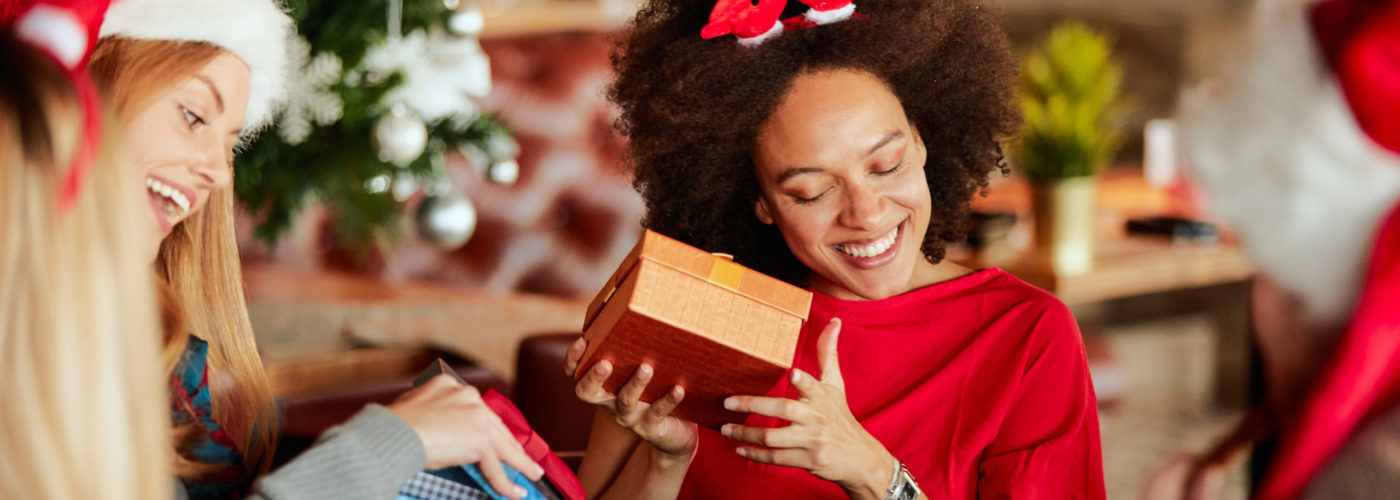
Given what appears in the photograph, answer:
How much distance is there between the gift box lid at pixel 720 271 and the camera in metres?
1.05

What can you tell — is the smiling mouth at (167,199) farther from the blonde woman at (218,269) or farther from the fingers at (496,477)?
the fingers at (496,477)

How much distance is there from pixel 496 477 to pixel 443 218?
1.11 m

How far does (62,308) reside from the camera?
31.0 inches

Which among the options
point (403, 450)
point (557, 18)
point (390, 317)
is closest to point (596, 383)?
point (403, 450)

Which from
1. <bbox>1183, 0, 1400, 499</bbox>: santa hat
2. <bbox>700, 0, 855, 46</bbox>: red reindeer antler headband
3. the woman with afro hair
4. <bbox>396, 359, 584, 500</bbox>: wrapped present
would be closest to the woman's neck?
the woman with afro hair

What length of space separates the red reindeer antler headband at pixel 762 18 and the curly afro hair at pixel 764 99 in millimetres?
11

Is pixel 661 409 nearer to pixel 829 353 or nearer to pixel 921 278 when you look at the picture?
pixel 829 353

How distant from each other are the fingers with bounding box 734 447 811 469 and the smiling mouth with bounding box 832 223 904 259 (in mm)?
276

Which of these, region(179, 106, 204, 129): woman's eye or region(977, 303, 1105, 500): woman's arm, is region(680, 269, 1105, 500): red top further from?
region(179, 106, 204, 129): woman's eye

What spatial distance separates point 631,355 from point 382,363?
113cm

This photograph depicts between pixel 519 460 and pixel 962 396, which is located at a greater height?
pixel 519 460

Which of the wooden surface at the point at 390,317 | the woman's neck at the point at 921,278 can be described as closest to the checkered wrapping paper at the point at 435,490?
the woman's neck at the point at 921,278

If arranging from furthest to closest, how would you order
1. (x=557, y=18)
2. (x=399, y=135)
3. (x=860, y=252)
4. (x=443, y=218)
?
(x=557, y=18) < (x=443, y=218) < (x=399, y=135) < (x=860, y=252)

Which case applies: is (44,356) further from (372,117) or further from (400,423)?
(372,117)
